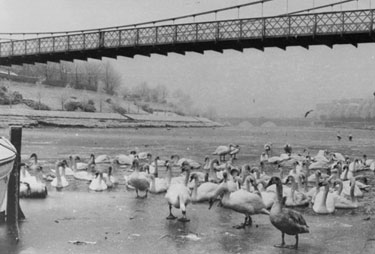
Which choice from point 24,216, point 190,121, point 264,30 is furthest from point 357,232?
point 190,121

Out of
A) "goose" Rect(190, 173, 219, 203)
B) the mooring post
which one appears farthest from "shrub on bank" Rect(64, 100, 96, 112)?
the mooring post

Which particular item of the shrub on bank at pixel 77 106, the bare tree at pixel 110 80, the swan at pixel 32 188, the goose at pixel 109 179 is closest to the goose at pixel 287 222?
the swan at pixel 32 188

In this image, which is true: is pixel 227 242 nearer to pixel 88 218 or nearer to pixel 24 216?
pixel 88 218

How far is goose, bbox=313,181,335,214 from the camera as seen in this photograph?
12852mm

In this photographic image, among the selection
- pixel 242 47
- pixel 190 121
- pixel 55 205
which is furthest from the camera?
pixel 190 121

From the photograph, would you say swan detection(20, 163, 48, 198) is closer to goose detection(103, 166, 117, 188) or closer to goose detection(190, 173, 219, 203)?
goose detection(103, 166, 117, 188)

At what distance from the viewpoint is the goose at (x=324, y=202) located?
42.2ft

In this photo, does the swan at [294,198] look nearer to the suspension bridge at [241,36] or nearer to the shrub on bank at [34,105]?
the suspension bridge at [241,36]

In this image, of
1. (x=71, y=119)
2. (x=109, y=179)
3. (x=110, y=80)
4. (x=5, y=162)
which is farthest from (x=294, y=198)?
(x=110, y=80)

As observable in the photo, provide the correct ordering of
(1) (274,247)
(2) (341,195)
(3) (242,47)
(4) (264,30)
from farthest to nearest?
(3) (242,47) < (4) (264,30) < (2) (341,195) < (1) (274,247)

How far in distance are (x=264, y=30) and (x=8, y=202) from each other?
2408cm

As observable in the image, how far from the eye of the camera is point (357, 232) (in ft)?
35.3

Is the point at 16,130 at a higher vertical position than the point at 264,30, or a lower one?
lower

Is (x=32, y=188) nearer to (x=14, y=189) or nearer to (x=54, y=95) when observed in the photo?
(x=14, y=189)
